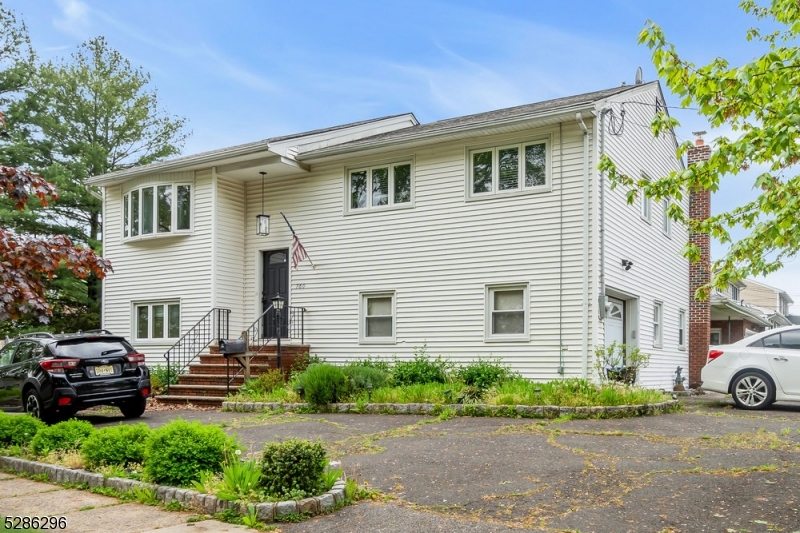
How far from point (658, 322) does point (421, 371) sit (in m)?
7.36

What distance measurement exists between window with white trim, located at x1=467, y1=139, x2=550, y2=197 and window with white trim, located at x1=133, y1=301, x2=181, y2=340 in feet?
28.7

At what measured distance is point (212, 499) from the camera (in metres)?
5.88

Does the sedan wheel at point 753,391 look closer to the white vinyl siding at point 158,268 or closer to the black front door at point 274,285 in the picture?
the black front door at point 274,285

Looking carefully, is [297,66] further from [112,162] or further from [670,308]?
[112,162]

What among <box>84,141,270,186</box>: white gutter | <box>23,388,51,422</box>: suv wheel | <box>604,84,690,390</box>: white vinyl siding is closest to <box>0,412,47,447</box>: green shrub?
<box>23,388,51,422</box>: suv wheel

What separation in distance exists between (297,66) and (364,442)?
8498 mm

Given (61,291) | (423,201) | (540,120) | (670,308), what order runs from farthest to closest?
1. (61,291)
2. (670,308)
3. (423,201)
4. (540,120)

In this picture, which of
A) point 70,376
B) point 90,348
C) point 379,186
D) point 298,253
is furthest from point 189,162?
point 70,376

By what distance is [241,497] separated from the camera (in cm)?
580

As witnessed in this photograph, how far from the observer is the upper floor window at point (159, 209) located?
61.6 feet

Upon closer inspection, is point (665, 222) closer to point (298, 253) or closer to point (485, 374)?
point (485, 374)

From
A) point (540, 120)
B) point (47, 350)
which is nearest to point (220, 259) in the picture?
point (47, 350)

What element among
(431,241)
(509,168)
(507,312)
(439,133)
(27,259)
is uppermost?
(439,133)

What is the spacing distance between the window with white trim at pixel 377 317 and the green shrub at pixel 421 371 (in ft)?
4.27
